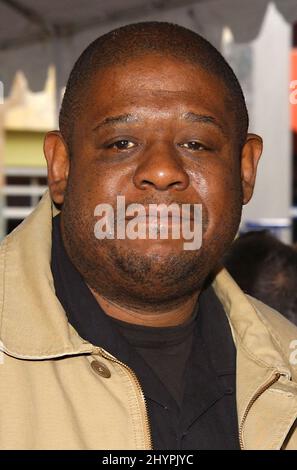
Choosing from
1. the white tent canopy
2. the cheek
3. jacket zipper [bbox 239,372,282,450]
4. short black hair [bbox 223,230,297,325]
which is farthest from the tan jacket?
the white tent canopy

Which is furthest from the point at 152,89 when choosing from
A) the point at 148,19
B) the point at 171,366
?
the point at 148,19

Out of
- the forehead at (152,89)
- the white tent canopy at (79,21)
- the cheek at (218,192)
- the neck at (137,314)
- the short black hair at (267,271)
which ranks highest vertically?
the white tent canopy at (79,21)

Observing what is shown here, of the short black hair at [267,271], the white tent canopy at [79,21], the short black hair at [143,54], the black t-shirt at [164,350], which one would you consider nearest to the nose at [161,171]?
the short black hair at [143,54]

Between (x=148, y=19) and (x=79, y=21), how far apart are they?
40cm

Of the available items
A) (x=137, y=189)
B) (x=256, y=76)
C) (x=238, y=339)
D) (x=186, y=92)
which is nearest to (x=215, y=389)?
(x=238, y=339)

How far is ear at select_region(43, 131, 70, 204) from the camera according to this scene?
1.80 metres

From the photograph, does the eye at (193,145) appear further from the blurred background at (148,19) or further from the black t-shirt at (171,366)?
the blurred background at (148,19)

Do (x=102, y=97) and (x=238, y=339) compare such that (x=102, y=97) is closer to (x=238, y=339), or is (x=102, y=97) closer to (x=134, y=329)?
(x=134, y=329)

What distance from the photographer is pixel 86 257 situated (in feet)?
5.50

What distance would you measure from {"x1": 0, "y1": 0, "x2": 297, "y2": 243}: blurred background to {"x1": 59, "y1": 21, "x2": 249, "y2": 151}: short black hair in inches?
80.0

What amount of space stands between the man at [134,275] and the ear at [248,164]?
0.07 metres

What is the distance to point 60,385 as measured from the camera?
5.02ft

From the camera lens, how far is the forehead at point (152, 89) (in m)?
1.64
